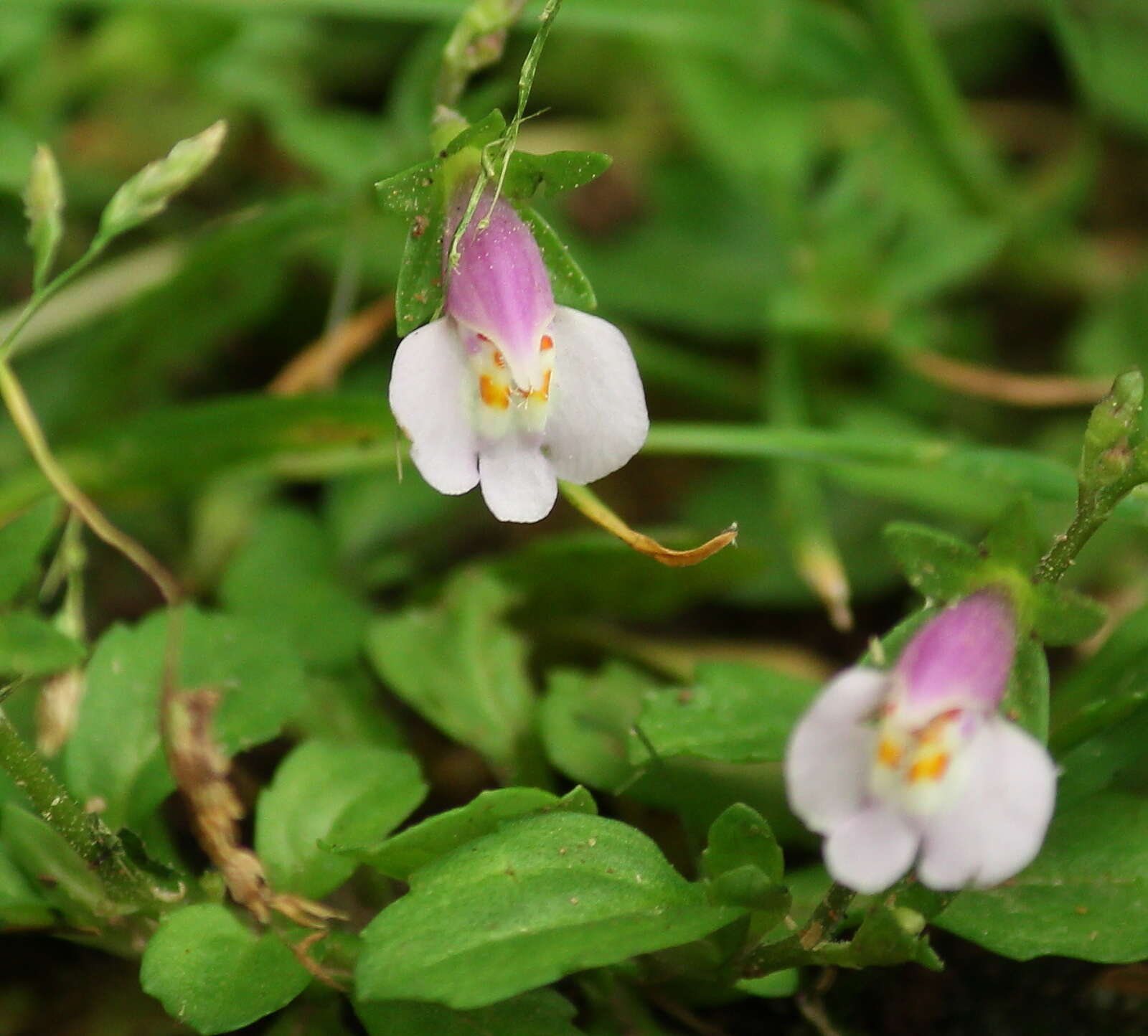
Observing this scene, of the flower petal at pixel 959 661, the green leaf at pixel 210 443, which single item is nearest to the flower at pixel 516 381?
the flower petal at pixel 959 661

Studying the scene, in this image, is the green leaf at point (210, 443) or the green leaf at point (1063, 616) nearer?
the green leaf at point (1063, 616)

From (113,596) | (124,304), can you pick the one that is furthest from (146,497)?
(124,304)

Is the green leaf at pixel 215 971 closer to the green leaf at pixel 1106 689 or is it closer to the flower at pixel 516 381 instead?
the flower at pixel 516 381

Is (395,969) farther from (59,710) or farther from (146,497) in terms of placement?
(146,497)

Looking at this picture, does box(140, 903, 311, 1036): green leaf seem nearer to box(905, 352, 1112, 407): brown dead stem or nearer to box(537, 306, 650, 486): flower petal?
box(537, 306, 650, 486): flower petal

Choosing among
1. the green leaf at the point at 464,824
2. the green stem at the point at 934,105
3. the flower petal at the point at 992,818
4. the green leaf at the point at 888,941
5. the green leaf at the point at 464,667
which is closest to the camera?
the flower petal at the point at 992,818

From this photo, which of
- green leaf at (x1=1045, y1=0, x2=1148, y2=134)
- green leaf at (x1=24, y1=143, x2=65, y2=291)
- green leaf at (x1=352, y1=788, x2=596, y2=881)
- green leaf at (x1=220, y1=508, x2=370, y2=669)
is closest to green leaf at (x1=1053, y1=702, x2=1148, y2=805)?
green leaf at (x1=352, y1=788, x2=596, y2=881)
